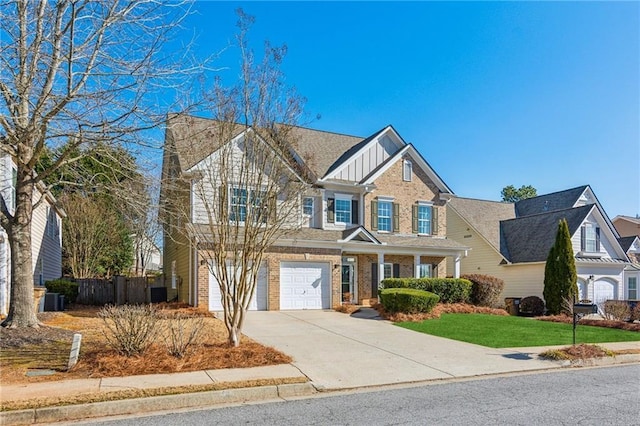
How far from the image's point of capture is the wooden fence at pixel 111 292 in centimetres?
2192

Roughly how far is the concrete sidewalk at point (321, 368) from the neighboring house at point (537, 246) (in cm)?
1400

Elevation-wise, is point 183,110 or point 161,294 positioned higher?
point 183,110

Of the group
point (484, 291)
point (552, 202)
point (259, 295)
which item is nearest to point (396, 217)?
point (484, 291)

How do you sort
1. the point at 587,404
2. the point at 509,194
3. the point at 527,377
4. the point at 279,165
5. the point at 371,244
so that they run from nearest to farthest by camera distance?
the point at 587,404, the point at 527,377, the point at 279,165, the point at 371,244, the point at 509,194

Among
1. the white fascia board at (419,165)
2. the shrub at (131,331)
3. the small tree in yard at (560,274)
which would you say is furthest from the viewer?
the white fascia board at (419,165)

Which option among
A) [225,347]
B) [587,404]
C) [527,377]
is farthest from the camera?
[225,347]

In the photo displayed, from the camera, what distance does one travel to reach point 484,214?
31.0m

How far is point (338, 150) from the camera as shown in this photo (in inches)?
998

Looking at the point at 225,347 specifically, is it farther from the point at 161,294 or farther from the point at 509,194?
the point at 509,194

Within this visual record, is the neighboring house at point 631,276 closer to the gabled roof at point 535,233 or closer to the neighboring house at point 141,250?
the gabled roof at point 535,233

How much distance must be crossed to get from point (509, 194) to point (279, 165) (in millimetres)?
56832

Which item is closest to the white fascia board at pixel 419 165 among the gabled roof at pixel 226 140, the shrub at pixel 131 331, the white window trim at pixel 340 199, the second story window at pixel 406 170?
the second story window at pixel 406 170

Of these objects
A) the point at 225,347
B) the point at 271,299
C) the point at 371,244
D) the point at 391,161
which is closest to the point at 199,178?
the point at 225,347

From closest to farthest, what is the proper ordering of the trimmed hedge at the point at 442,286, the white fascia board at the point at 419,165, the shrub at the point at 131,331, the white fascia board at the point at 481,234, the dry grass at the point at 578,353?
1. the shrub at the point at 131,331
2. the dry grass at the point at 578,353
3. the trimmed hedge at the point at 442,286
4. the white fascia board at the point at 419,165
5. the white fascia board at the point at 481,234
